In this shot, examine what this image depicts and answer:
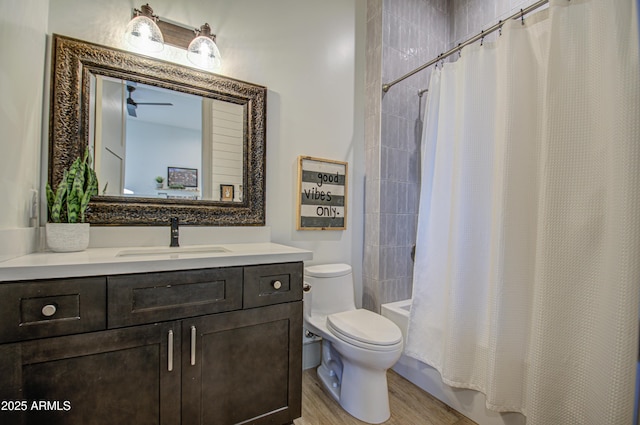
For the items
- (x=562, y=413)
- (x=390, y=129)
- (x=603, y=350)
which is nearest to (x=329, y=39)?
(x=390, y=129)

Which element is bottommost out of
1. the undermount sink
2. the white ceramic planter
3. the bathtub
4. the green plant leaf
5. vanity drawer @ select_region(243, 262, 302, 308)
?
the bathtub

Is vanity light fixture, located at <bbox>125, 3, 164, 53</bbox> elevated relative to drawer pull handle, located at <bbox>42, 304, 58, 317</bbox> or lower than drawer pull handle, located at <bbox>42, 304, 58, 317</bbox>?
elevated

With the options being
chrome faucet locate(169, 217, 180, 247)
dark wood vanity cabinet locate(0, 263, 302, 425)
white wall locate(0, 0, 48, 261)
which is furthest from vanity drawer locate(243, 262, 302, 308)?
white wall locate(0, 0, 48, 261)

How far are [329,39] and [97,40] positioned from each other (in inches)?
54.5

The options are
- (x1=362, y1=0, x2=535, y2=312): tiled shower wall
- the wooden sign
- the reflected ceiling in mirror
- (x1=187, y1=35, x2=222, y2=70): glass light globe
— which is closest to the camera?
the reflected ceiling in mirror

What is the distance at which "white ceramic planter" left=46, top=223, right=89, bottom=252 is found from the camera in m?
1.13

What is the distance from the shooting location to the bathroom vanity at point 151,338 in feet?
2.76

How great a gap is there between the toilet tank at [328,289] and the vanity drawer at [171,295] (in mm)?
652

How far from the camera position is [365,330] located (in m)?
1.46

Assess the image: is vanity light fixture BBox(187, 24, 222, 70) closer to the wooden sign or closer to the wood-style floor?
the wooden sign

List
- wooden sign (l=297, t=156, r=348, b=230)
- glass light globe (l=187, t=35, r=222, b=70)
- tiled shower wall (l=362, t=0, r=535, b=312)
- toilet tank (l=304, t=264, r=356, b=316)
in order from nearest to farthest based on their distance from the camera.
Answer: glass light globe (l=187, t=35, r=222, b=70) < toilet tank (l=304, t=264, r=356, b=316) < wooden sign (l=297, t=156, r=348, b=230) < tiled shower wall (l=362, t=0, r=535, b=312)

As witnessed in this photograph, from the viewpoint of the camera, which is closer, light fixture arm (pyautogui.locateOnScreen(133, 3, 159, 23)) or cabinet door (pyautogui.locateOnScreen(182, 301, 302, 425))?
cabinet door (pyautogui.locateOnScreen(182, 301, 302, 425))

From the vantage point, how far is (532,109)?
49.5 inches

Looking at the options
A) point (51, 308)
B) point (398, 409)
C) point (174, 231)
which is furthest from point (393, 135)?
point (51, 308)
